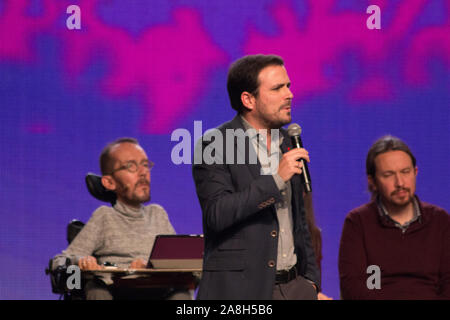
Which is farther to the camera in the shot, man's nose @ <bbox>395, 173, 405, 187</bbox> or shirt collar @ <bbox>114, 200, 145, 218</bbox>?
shirt collar @ <bbox>114, 200, 145, 218</bbox>

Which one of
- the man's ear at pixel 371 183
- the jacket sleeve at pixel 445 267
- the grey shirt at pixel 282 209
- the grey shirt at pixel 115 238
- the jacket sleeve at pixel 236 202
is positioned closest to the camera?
the jacket sleeve at pixel 236 202

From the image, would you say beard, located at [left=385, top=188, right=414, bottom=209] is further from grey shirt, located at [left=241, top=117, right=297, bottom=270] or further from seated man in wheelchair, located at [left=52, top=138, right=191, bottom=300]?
seated man in wheelchair, located at [left=52, top=138, right=191, bottom=300]

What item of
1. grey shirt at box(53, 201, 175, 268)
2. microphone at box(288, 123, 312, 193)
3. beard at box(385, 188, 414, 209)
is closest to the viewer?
microphone at box(288, 123, 312, 193)

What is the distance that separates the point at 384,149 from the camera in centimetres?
313

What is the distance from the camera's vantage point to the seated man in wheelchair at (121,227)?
306cm

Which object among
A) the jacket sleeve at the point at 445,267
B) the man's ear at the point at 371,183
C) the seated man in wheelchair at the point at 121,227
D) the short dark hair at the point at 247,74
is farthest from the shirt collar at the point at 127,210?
the jacket sleeve at the point at 445,267

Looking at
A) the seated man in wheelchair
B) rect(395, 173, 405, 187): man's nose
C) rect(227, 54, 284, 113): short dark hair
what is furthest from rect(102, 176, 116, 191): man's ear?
rect(395, 173, 405, 187): man's nose

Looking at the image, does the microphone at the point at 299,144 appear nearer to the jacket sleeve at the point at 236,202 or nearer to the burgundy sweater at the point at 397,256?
the jacket sleeve at the point at 236,202

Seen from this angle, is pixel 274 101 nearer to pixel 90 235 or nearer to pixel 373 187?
pixel 373 187

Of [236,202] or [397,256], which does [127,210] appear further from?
[236,202]

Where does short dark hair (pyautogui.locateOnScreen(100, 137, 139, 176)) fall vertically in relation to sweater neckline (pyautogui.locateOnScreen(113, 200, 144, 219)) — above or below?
above

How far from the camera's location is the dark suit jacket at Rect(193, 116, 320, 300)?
200cm

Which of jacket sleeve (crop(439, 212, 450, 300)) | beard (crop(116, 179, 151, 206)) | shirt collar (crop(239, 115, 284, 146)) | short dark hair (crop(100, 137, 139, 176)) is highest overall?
short dark hair (crop(100, 137, 139, 176))

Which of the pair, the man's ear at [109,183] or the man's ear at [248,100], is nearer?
the man's ear at [248,100]
